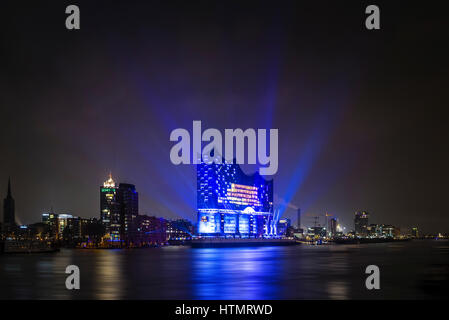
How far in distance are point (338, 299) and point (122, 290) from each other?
70.2 ft

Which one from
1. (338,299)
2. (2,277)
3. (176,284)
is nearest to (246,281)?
(176,284)

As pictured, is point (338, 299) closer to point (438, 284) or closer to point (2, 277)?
point (438, 284)

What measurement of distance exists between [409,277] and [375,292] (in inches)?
688

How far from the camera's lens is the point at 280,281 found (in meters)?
61.2

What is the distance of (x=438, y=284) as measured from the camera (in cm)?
5628

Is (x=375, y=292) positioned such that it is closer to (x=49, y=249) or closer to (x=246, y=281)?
(x=246, y=281)
